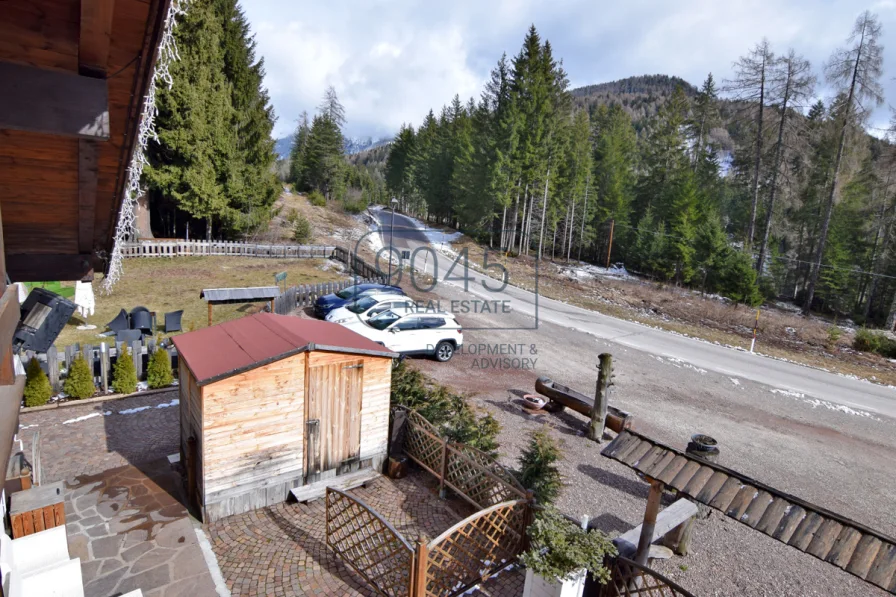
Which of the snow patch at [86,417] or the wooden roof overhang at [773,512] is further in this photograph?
the snow patch at [86,417]

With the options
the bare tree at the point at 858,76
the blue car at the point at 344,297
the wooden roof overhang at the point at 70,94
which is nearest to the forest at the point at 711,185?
the bare tree at the point at 858,76

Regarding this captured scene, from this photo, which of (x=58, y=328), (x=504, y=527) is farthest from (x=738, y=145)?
(x=58, y=328)

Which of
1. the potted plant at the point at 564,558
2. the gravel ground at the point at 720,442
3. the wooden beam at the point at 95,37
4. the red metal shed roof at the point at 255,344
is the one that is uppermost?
the wooden beam at the point at 95,37

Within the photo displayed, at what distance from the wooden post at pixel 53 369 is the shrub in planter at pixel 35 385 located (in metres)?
0.43

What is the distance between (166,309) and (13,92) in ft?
56.9

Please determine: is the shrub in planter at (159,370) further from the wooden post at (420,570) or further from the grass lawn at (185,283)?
the wooden post at (420,570)

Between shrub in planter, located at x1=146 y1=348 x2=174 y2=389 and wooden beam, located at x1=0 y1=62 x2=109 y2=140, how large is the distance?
32.6 ft

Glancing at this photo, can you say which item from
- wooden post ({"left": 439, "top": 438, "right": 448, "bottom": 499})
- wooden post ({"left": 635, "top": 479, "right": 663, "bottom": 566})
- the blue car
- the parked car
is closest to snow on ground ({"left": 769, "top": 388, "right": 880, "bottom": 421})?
the parked car

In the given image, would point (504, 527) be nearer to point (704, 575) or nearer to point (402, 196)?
point (704, 575)

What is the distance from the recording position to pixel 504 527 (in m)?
6.29

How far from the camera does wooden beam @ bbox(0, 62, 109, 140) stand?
260 centimetres

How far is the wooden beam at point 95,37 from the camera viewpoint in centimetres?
229

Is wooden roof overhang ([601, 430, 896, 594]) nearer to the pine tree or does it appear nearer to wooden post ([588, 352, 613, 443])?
wooden post ([588, 352, 613, 443])

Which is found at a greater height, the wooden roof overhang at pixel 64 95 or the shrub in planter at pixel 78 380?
the wooden roof overhang at pixel 64 95
